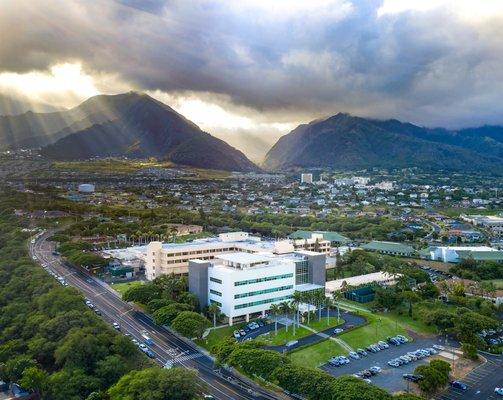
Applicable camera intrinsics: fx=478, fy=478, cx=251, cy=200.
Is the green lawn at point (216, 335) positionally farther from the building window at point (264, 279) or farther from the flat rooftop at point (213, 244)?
the flat rooftop at point (213, 244)

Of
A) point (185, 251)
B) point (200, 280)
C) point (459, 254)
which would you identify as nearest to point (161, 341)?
point (200, 280)

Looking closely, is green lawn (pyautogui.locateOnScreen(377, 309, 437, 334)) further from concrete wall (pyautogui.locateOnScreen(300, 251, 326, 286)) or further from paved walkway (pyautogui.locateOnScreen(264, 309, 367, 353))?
concrete wall (pyautogui.locateOnScreen(300, 251, 326, 286))

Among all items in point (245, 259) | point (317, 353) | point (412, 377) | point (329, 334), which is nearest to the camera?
point (412, 377)

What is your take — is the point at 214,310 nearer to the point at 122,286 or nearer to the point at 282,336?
the point at 282,336

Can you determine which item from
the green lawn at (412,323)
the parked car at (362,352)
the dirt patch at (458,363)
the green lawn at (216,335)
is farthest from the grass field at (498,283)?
the green lawn at (216,335)

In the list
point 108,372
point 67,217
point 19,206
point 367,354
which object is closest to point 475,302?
point 367,354

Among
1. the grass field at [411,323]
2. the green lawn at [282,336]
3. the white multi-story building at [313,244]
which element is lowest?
the grass field at [411,323]
